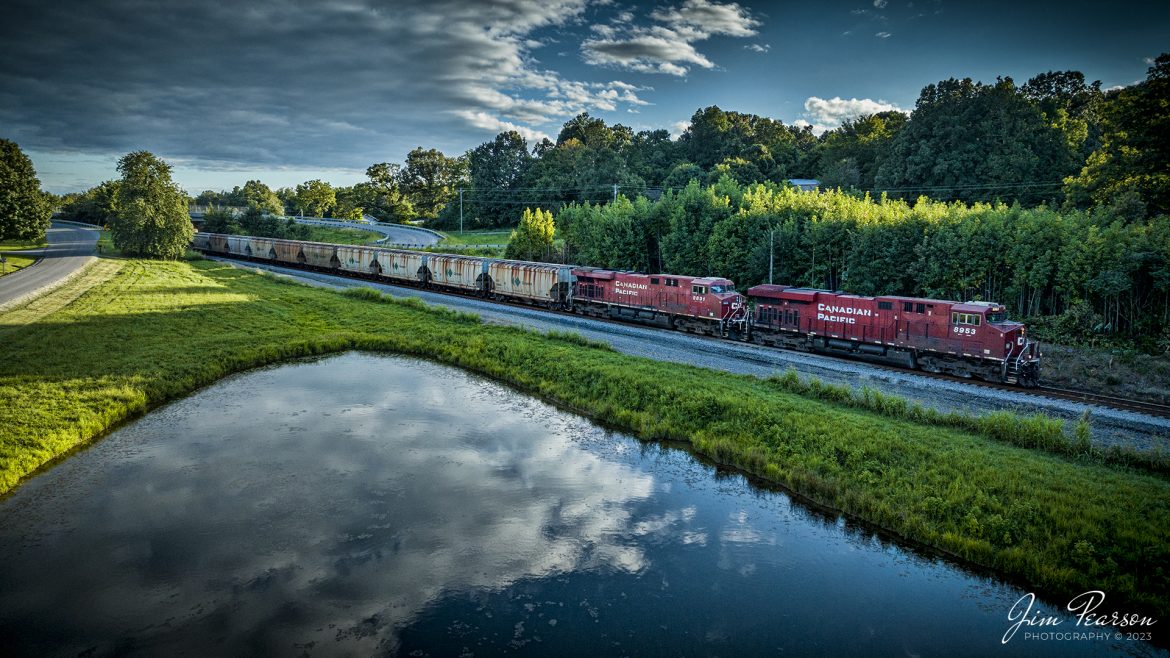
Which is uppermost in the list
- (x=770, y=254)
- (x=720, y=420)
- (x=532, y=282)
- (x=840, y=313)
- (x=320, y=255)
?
(x=770, y=254)

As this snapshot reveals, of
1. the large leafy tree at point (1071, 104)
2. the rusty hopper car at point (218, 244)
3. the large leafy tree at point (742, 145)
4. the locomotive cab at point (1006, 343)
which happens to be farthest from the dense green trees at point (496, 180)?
the locomotive cab at point (1006, 343)

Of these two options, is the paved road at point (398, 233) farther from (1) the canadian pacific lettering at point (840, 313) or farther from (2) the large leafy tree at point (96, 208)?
(1) the canadian pacific lettering at point (840, 313)

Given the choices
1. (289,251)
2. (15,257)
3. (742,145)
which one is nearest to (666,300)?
(289,251)

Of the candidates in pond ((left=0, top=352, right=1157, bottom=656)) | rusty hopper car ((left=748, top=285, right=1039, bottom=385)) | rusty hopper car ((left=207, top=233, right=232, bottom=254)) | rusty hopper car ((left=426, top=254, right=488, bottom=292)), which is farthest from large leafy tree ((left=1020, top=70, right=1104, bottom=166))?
rusty hopper car ((left=207, top=233, right=232, bottom=254))

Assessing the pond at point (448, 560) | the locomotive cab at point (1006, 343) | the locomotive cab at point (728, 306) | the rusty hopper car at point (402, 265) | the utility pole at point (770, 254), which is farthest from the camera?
the rusty hopper car at point (402, 265)

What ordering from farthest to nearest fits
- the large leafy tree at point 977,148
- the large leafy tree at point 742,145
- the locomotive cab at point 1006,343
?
1. the large leafy tree at point 742,145
2. the large leafy tree at point 977,148
3. the locomotive cab at point 1006,343

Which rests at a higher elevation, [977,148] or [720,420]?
[977,148]

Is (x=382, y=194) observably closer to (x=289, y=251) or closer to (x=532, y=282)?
(x=289, y=251)

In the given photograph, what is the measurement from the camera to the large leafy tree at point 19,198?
7425 centimetres

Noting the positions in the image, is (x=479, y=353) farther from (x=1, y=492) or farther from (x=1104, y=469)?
(x=1104, y=469)
